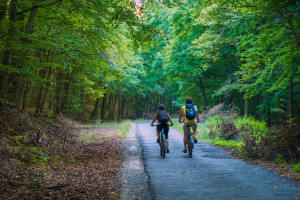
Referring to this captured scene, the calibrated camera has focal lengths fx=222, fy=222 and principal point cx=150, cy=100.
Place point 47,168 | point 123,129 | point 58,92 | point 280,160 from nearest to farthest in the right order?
point 47,168, point 280,160, point 123,129, point 58,92

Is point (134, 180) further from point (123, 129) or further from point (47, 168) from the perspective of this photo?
point (123, 129)

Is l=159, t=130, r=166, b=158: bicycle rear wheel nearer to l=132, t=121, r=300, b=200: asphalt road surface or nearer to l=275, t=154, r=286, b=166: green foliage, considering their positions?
l=132, t=121, r=300, b=200: asphalt road surface

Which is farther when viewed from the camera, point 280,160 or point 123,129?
point 123,129

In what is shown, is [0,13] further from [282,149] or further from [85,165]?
[282,149]

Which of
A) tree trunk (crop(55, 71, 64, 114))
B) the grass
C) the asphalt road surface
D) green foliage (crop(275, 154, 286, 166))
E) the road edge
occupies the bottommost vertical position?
the grass

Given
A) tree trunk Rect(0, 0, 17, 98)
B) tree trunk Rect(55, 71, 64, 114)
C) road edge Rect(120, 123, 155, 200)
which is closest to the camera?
road edge Rect(120, 123, 155, 200)

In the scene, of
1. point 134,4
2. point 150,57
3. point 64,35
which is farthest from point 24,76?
point 150,57

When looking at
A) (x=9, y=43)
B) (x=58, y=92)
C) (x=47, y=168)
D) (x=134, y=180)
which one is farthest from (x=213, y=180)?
(x=58, y=92)

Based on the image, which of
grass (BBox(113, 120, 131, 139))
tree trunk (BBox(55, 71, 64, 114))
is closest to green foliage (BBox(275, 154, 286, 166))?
grass (BBox(113, 120, 131, 139))

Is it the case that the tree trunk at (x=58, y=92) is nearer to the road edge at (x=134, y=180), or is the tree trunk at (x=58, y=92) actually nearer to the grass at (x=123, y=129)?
the grass at (x=123, y=129)

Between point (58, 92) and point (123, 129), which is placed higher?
point (58, 92)

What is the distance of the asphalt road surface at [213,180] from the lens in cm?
421

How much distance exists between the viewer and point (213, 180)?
203 inches

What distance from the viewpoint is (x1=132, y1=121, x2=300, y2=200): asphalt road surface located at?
4207mm
